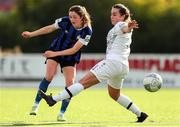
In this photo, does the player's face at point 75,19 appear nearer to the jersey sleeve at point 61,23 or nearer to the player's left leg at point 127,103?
the jersey sleeve at point 61,23

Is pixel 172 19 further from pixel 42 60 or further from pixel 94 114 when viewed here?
pixel 94 114

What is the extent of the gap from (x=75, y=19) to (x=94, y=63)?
57.7 ft

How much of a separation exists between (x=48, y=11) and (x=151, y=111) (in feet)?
91.9

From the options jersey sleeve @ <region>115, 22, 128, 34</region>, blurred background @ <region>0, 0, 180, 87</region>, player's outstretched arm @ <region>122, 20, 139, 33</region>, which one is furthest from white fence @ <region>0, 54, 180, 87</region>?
player's outstretched arm @ <region>122, 20, 139, 33</region>

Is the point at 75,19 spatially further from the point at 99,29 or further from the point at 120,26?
the point at 99,29

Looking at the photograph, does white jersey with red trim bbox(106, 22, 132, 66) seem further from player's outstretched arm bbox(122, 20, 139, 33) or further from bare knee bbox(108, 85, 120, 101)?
bare knee bbox(108, 85, 120, 101)

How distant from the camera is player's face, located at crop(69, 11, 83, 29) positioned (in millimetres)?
12344

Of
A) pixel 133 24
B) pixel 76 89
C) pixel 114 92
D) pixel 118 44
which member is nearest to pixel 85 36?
pixel 118 44

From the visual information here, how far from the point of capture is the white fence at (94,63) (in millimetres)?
29938

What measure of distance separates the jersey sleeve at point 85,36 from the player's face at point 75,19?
0.48 ft

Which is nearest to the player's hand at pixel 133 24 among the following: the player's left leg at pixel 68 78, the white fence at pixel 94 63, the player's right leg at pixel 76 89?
the player's right leg at pixel 76 89

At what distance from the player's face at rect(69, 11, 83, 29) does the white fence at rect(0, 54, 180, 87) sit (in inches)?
680

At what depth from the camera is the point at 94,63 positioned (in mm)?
29969

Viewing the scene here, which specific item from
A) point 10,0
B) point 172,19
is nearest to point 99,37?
point 172,19
